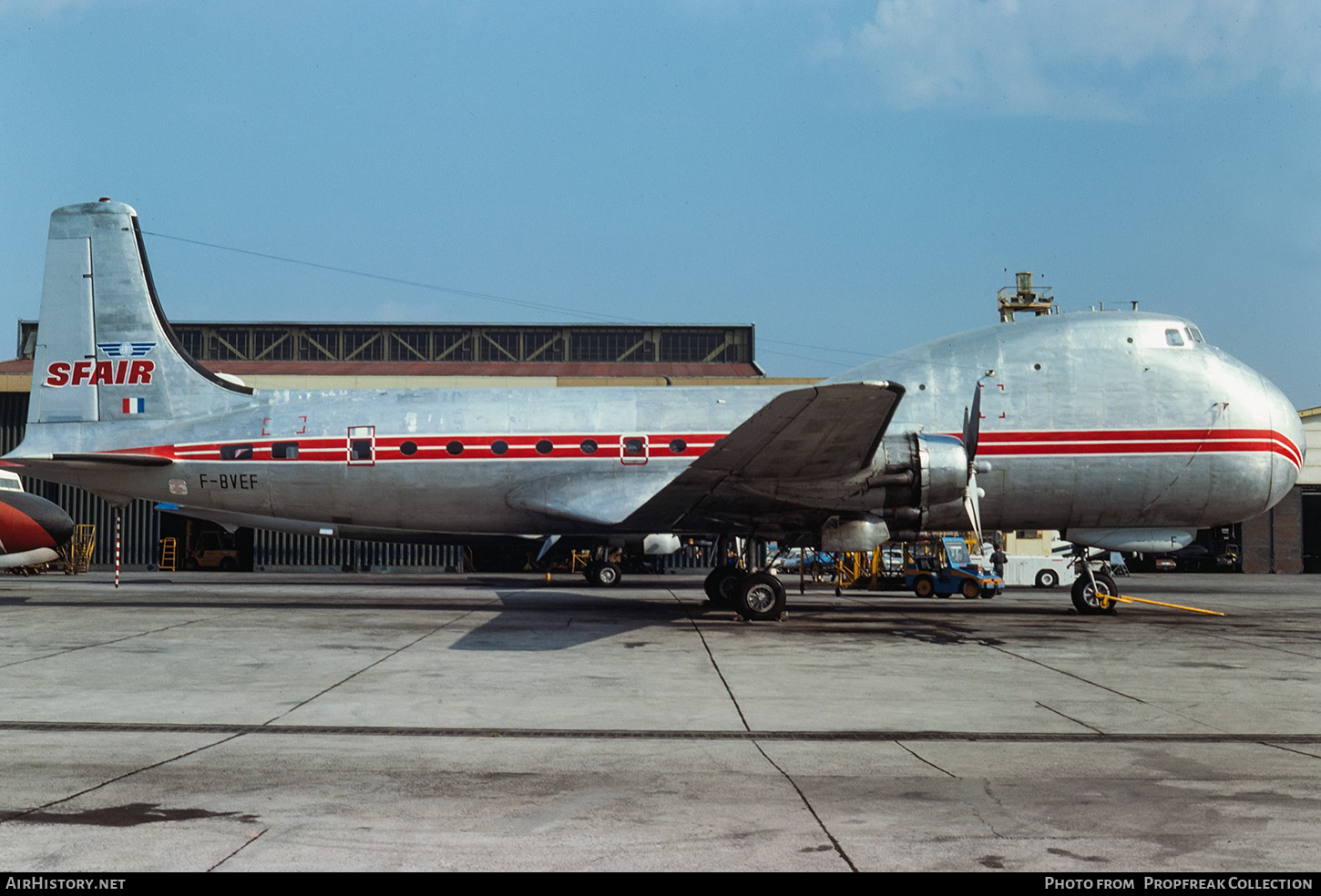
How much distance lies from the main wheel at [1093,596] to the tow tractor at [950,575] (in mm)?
6962

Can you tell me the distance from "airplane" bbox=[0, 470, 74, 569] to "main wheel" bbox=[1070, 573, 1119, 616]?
2254 cm

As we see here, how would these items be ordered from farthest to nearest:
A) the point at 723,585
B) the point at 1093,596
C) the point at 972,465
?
the point at 723,585 < the point at 1093,596 < the point at 972,465

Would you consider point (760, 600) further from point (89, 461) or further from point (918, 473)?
point (89, 461)

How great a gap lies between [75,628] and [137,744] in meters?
9.78

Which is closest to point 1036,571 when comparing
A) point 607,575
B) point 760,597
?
point 607,575

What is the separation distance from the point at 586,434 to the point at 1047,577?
24.1m

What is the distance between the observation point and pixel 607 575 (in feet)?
108

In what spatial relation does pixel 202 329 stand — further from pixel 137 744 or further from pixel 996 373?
pixel 137 744

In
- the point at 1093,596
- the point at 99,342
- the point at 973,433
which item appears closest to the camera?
the point at 973,433

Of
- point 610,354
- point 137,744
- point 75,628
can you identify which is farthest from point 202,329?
point 137,744

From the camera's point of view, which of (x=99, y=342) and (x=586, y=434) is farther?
(x=99, y=342)

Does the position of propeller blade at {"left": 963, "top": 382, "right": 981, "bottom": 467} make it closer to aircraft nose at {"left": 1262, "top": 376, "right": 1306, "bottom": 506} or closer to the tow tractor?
aircraft nose at {"left": 1262, "top": 376, "right": 1306, "bottom": 506}

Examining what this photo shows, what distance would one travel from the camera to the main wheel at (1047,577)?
121ft
